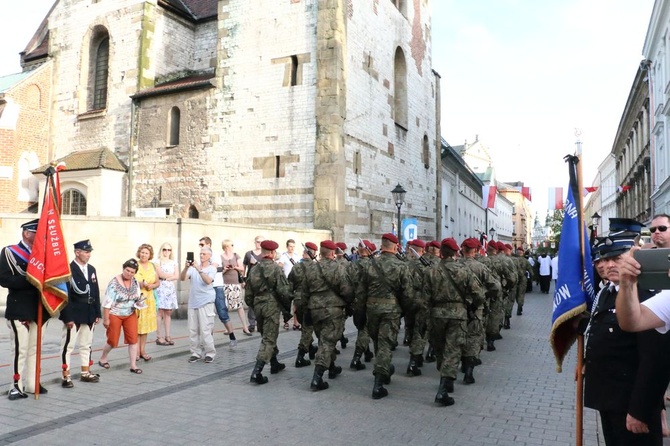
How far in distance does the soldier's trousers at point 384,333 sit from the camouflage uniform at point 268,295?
135 centimetres

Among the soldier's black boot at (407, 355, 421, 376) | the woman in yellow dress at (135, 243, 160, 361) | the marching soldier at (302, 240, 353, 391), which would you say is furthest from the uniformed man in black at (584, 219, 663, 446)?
the woman in yellow dress at (135, 243, 160, 361)

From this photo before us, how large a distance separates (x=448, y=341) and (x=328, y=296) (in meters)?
1.68

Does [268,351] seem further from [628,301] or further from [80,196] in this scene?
[80,196]

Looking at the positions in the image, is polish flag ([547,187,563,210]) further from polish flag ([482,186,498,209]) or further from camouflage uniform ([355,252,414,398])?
camouflage uniform ([355,252,414,398])

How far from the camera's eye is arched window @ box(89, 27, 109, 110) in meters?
24.8

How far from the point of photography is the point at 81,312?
22.2 ft

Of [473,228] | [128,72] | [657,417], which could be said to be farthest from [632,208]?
[657,417]

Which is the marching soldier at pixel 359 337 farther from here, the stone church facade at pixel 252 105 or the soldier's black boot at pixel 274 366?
the stone church facade at pixel 252 105

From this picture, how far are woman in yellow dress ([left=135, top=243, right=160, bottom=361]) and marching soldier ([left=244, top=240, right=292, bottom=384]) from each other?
157cm

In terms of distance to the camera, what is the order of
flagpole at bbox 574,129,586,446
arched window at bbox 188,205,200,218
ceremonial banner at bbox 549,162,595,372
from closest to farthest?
flagpole at bbox 574,129,586,446, ceremonial banner at bbox 549,162,595,372, arched window at bbox 188,205,200,218

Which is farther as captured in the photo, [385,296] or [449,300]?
[385,296]

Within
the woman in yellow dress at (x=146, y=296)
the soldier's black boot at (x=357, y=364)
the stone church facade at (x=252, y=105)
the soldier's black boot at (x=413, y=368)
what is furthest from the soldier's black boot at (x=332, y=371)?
the stone church facade at (x=252, y=105)

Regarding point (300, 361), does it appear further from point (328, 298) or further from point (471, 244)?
point (471, 244)

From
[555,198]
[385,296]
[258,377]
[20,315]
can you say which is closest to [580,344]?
[385,296]
